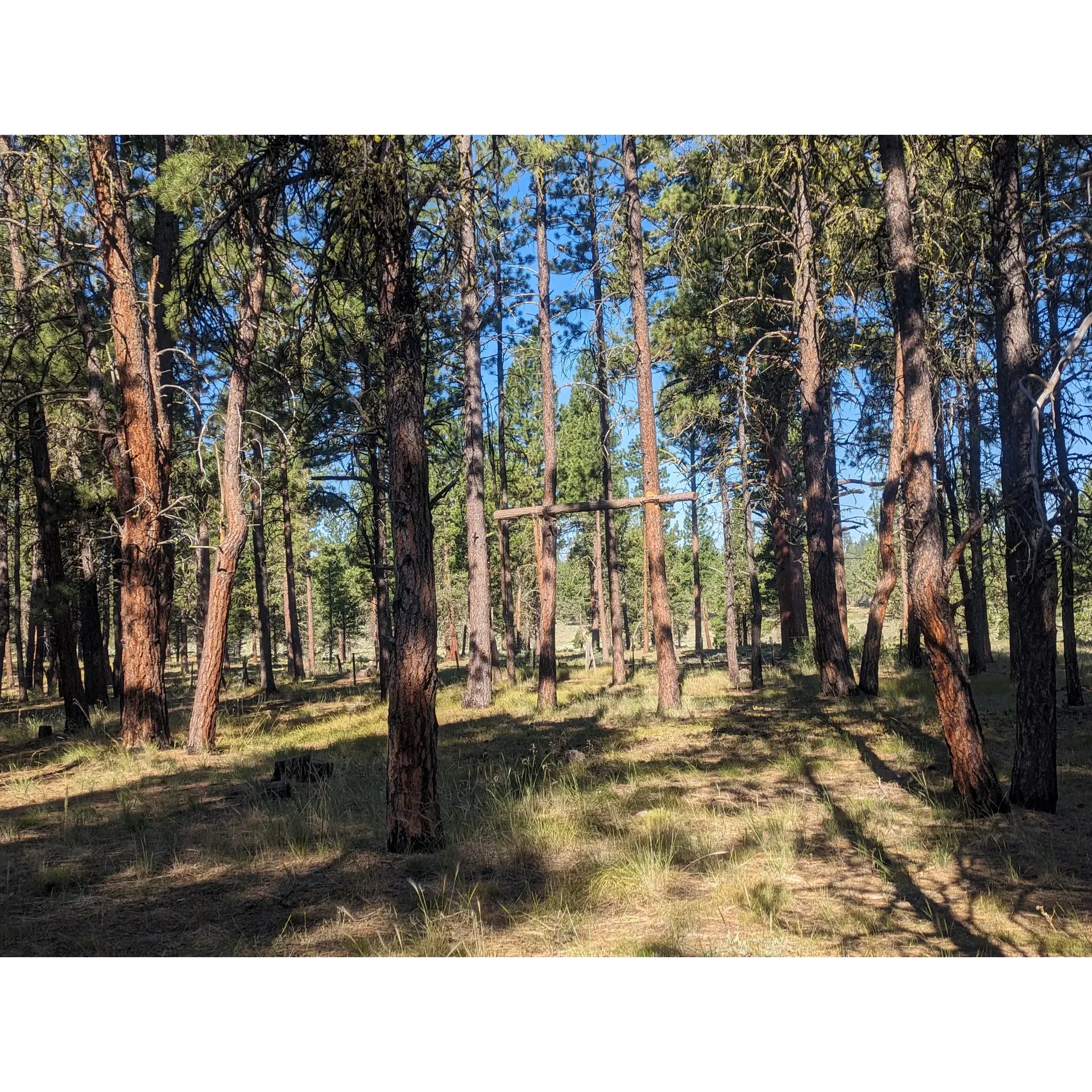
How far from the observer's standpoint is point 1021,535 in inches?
224

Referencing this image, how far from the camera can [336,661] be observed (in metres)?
56.2

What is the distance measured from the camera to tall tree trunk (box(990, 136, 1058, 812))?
5820 millimetres

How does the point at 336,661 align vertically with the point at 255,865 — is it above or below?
below

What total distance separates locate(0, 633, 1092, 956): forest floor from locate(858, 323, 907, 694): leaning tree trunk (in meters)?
2.22

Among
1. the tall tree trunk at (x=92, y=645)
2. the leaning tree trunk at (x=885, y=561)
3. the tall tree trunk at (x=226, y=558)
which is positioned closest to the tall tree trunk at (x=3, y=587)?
the tall tree trunk at (x=92, y=645)

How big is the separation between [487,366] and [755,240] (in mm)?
9563

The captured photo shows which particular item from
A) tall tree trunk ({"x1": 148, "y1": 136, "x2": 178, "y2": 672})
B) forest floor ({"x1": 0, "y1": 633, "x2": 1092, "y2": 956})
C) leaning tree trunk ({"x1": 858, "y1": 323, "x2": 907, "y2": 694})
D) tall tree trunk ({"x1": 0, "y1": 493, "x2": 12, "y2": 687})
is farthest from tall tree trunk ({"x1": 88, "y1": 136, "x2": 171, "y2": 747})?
leaning tree trunk ({"x1": 858, "y1": 323, "x2": 907, "y2": 694})

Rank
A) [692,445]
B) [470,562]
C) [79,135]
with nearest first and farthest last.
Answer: [79,135], [470,562], [692,445]

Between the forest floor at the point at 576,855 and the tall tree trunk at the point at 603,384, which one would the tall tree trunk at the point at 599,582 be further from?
the forest floor at the point at 576,855

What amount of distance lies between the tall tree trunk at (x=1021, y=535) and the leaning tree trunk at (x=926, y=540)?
1.17ft

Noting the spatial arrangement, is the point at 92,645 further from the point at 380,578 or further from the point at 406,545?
the point at 406,545
